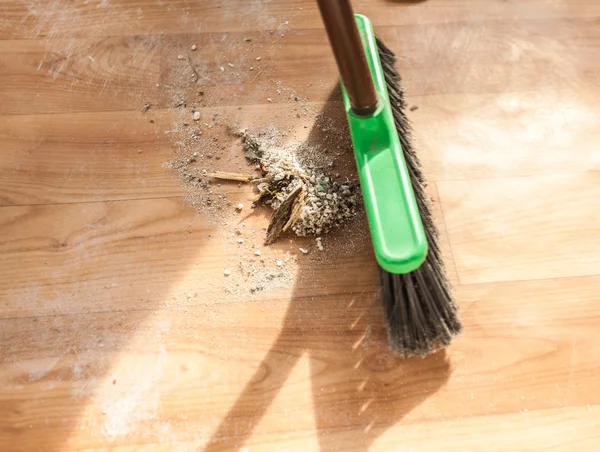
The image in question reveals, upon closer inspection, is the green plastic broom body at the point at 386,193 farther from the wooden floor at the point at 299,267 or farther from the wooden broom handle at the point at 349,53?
the wooden floor at the point at 299,267

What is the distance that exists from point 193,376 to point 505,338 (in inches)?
17.1

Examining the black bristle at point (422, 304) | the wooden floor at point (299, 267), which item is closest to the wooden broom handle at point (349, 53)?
the black bristle at point (422, 304)

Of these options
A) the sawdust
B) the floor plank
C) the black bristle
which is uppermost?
the sawdust

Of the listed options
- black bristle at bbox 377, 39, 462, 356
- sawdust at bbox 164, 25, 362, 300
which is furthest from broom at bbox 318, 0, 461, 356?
sawdust at bbox 164, 25, 362, 300

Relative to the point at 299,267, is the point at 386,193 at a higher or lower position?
higher

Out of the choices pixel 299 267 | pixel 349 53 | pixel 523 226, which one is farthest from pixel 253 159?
pixel 523 226

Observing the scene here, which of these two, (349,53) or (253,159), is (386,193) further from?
(253,159)

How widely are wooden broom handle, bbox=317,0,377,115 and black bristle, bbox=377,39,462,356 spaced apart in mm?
131

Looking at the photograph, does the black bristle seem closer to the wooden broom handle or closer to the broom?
the broom

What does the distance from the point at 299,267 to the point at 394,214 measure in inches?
8.3

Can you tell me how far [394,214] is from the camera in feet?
2.13

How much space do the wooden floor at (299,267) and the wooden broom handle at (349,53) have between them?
233 millimetres

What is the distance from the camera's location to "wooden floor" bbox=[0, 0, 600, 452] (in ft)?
2.40

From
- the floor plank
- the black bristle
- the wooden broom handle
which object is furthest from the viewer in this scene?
the floor plank
